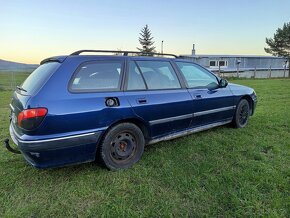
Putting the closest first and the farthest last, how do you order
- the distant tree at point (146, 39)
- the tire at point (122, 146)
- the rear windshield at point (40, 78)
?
the rear windshield at point (40, 78)
the tire at point (122, 146)
the distant tree at point (146, 39)

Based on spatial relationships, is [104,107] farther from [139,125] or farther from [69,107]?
[139,125]

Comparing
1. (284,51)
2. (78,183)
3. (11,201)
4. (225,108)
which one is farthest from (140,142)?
(284,51)

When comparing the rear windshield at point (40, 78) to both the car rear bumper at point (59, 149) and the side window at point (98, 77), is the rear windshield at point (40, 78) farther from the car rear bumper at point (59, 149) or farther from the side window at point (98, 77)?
the car rear bumper at point (59, 149)

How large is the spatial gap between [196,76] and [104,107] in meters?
2.08

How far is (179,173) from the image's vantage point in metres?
3.05

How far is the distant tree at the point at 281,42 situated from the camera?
33.6 metres

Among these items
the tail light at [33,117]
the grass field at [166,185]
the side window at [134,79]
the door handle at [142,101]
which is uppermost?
the side window at [134,79]

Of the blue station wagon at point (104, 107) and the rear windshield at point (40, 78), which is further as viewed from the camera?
the rear windshield at point (40, 78)

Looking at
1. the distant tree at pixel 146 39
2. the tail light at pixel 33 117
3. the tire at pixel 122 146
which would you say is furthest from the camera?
the distant tree at pixel 146 39

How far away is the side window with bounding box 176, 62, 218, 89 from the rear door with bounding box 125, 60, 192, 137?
0.26m

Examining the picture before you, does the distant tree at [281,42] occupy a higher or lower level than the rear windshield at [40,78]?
higher

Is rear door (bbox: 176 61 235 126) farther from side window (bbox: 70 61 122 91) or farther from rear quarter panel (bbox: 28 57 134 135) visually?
rear quarter panel (bbox: 28 57 134 135)

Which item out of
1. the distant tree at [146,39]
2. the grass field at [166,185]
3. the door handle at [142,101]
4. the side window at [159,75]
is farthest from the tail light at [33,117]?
the distant tree at [146,39]

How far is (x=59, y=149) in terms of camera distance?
8.62 ft
